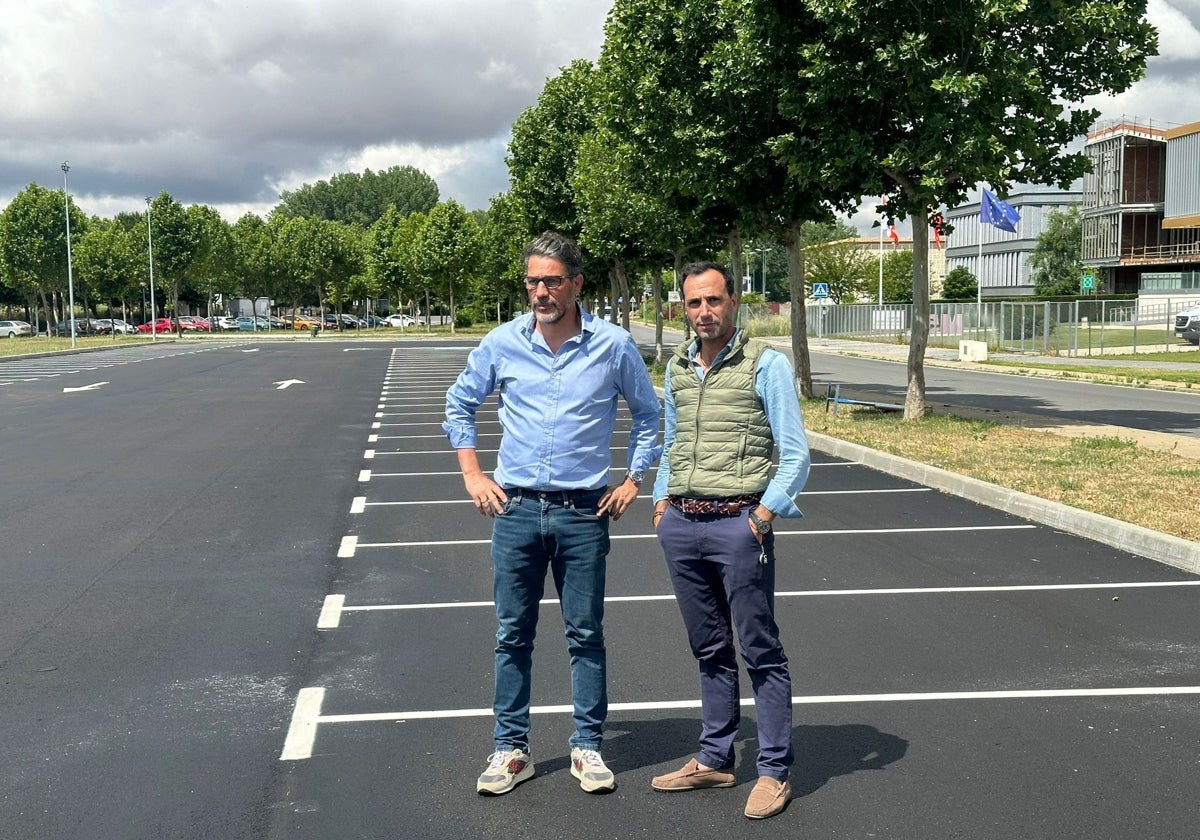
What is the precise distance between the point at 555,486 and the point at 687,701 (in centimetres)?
157

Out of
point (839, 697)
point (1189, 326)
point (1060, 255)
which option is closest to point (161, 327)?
point (1060, 255)

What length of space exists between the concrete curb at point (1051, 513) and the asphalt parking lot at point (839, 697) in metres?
0.18

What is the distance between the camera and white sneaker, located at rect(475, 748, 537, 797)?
168 inches

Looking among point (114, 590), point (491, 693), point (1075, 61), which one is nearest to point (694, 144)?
point (1075, 61)

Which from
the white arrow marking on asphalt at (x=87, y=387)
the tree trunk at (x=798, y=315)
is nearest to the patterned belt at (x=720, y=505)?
the tree trunk at (x=798, y=315)

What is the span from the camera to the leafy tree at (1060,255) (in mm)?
81875

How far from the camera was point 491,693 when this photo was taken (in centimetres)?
547

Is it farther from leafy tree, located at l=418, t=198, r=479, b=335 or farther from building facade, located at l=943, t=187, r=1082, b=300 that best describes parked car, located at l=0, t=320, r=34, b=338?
building facade, located at l=943, t=187, r=1082, b=300

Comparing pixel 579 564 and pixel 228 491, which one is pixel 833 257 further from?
pixel 579 564

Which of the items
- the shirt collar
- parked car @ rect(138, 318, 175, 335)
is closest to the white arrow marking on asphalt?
the shirt collar

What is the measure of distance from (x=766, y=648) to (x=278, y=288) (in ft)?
303

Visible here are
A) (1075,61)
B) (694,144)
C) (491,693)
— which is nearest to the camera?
(491,693)

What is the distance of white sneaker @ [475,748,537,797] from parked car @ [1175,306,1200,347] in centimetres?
4309

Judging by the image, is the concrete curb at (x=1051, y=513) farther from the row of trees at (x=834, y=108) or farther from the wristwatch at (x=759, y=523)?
the wristwatch at (x=759, y=523)
